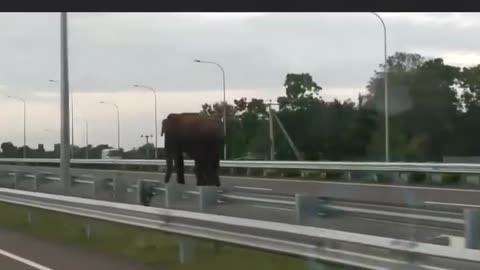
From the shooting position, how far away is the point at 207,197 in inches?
643

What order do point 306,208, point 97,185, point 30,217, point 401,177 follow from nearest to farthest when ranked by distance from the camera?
point 306,208, point 30,217, point 97,185, point 401,177

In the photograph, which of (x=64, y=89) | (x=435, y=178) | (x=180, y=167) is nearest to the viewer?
(x=180, y=167)

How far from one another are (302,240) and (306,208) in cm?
577

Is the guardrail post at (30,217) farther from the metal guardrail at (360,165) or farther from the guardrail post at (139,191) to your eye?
the metal guardrail at (360,165)

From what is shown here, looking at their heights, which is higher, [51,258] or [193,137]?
[193,137]

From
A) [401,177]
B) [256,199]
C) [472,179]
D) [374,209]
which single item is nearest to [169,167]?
[256,199]

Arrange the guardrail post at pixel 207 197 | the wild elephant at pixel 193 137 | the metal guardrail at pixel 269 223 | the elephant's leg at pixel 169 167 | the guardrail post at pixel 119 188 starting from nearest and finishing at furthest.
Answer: the metal guardrail at pixel 269 223, the wild elephant at pixel 193 137, the guardrail post at pixel 207 197, the elephant's leg at pixel 169 167, the guardrail post at pixel 119 188

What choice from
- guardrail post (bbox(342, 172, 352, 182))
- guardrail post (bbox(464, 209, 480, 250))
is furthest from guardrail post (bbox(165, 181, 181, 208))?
guardrail post (bbox(342, 172, 352, 182))

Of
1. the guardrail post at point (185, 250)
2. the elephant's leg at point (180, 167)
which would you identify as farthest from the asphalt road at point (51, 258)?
the elephant's leg at point (180, 167)

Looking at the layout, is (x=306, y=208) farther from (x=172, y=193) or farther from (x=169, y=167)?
(x=169, y=167)

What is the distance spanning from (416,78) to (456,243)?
6.11m

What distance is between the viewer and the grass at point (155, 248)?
10945 millimetres

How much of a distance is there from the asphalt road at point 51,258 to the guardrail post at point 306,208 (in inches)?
140

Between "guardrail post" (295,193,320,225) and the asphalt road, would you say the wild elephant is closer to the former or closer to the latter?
"guardrail post" (295,193,320,225)
